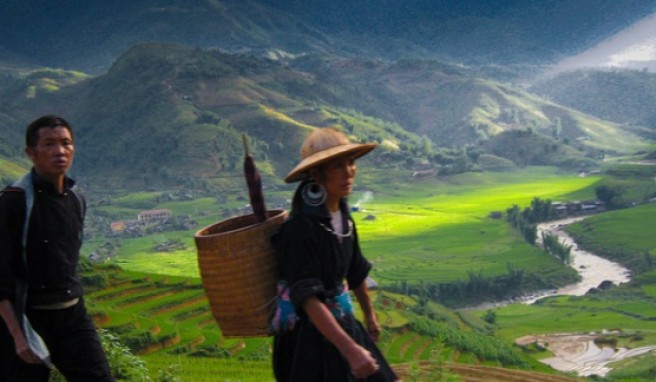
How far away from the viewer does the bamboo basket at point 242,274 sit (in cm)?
323

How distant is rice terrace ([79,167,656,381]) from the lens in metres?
16.5

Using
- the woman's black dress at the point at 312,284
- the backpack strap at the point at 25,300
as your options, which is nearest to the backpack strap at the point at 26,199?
the backpack strap at the point at 25,300

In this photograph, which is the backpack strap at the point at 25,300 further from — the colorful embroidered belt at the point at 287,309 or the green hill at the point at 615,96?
the green hill at the point at 615,96

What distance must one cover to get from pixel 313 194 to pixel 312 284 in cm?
38

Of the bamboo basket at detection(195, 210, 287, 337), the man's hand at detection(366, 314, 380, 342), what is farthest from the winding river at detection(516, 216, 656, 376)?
the bamboo basket at detection(195, 210, 287, 337)

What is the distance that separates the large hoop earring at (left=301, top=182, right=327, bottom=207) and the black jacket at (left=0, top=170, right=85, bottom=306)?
46.8 inches

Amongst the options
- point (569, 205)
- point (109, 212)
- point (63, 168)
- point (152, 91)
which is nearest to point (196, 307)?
point (63, 168)

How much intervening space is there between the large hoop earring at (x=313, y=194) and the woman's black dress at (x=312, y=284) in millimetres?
21

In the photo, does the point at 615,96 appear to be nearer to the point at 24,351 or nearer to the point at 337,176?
the point at 337,176

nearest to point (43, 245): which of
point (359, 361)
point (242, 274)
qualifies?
point (242, 274)

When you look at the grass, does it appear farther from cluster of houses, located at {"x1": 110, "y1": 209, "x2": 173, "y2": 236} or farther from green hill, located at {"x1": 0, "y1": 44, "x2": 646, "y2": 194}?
green hill, located at {"x1": 0, "y1": 44, "x2": 646, "y2": 194}

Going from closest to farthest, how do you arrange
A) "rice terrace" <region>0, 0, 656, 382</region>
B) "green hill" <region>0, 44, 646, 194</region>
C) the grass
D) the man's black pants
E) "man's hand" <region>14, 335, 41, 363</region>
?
1. "man's hand" <region>14, 335, 41, 363</region>
2. the man's black pants
3. "rice terrace" <region>0, 0, 656, 382</region>
4. the grass
5. "green hill" <region>0, 44, 646, 194</region>

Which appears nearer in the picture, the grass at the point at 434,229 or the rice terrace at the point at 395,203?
the rice terrace at the point at 395,203

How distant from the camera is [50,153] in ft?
11.4
